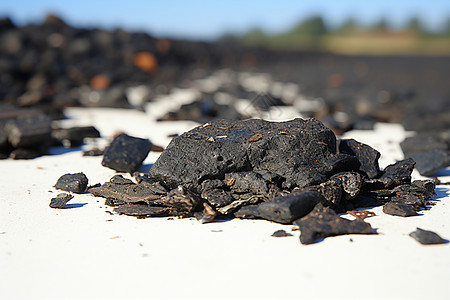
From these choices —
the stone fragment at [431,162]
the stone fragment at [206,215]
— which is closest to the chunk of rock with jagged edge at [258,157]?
the stone fragment at [206,215]

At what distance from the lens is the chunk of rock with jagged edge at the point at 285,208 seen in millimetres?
2742

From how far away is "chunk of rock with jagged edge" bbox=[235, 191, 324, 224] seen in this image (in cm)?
274

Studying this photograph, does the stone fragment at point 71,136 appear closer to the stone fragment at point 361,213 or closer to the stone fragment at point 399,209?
the stone fragment at point 361,213

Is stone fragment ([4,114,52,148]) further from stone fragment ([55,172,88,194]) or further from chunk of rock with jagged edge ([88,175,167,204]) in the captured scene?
chunk of rock with jagged edge ([88,175,167,204])

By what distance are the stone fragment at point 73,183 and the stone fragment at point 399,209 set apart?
2.35 meters

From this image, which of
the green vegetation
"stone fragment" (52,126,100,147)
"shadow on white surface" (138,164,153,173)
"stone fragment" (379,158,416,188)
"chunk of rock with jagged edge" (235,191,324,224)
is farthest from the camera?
the green vegetation

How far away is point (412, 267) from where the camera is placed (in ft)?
7.47

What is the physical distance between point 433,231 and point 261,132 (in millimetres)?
1406

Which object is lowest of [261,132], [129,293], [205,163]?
[129,293]

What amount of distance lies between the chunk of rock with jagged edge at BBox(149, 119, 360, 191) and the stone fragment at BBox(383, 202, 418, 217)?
45cm

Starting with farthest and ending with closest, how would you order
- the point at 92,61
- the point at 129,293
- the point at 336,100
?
the point at 92,61, the point at 336,100, the point at 129,293

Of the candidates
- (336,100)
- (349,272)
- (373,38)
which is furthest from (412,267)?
(373,38)

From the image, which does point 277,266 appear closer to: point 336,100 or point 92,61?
point 336,100

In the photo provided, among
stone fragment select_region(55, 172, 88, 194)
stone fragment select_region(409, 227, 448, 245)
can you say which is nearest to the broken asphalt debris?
stone fragment select_region(55, 172, 88, 194)
